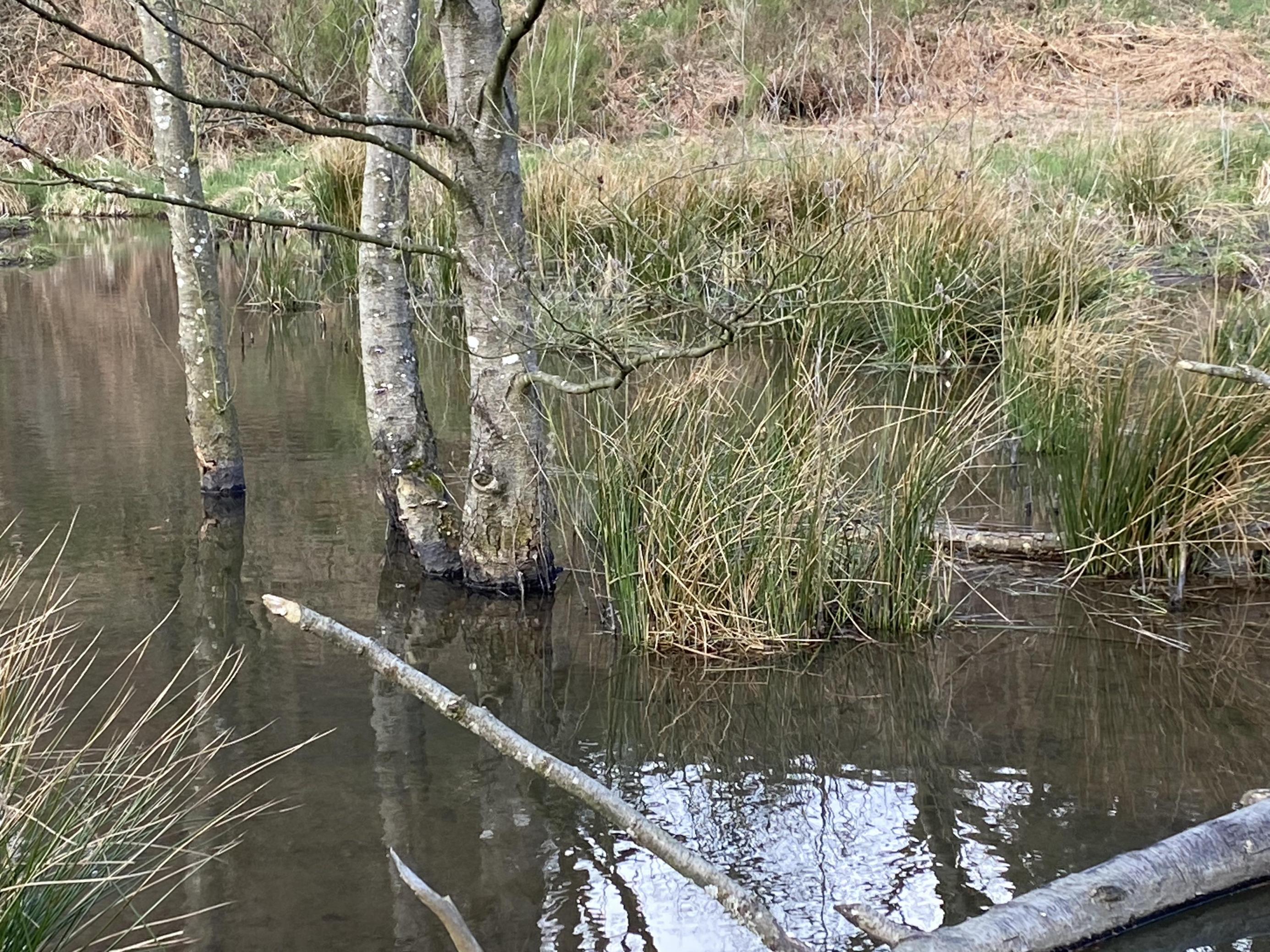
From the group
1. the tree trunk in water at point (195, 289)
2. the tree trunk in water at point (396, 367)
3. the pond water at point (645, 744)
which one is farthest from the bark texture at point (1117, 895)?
the tree trunk in water at point (195, 289)

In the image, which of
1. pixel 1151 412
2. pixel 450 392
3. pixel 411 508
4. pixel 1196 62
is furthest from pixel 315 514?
pixel 1196 62

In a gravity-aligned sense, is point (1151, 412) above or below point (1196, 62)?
below

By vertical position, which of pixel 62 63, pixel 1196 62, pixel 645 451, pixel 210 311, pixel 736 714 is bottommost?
pixel 736 714

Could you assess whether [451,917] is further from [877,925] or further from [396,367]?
[396,367]

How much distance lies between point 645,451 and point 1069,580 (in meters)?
1.49

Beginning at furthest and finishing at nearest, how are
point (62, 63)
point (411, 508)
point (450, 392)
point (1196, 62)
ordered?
point (1196, 62) → point (450, 392) → point (411, 508) → point (62, 63)

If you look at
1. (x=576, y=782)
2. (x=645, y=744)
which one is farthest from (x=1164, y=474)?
(x=576, y=782)

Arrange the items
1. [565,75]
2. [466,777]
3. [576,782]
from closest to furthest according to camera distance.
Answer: [576,782], [466,777], [565,75]

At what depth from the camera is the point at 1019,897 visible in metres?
2.26

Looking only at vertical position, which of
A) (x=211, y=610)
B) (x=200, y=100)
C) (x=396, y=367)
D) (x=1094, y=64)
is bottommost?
(x=211, y=610)

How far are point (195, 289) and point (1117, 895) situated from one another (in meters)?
4.03

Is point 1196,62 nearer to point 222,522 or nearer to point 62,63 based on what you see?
point 222,522

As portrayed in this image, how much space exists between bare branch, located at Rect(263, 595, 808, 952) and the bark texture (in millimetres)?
231

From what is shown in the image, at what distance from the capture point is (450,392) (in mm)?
7234
